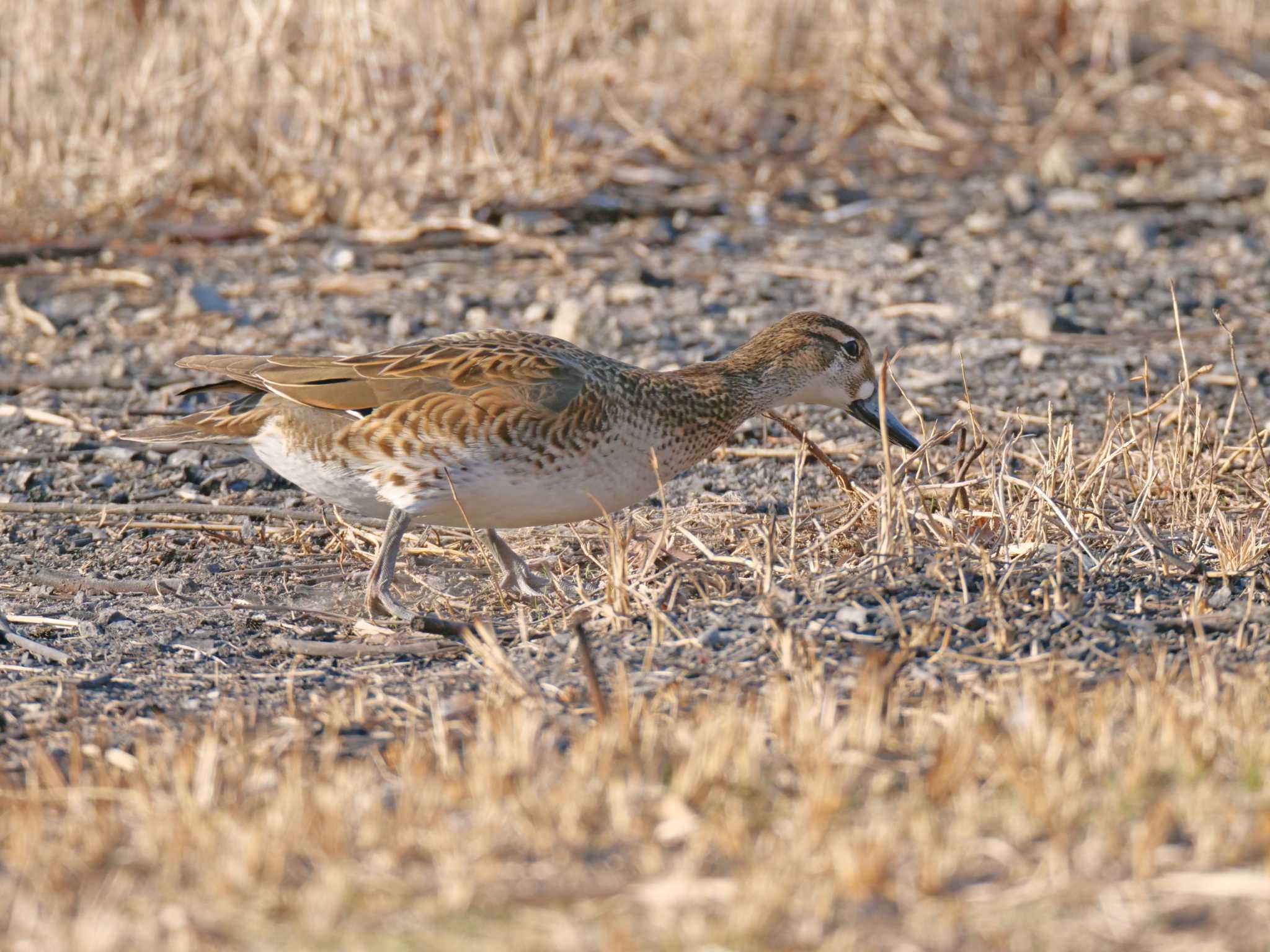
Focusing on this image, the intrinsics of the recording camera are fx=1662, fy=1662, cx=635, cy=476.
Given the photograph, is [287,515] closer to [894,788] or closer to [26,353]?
[26,353]

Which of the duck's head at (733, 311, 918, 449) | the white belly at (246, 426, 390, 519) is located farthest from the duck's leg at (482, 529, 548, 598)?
the duck's head at (733, 311, 918, 449)

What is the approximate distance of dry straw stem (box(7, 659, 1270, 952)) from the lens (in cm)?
304

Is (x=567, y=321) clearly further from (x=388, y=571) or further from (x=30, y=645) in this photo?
(x=30, y=645)

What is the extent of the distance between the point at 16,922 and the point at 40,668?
2066mm

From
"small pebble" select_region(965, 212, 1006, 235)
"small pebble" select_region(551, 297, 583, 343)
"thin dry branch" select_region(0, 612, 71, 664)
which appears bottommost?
"thin dry branch" select_region(0, 612, 71, 664)

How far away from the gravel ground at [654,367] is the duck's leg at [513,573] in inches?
3.4

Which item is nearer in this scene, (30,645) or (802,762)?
(802,762)

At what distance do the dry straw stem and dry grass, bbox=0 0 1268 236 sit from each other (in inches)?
245

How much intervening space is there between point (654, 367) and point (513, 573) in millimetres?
2515

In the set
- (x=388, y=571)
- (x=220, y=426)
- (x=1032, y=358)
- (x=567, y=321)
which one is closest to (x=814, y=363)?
(x=388, y=571)

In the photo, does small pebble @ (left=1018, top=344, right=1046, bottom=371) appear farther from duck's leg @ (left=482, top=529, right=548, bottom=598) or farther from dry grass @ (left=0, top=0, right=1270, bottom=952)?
duck's leg @ (left=482, top=529, right=548, bottom=598)

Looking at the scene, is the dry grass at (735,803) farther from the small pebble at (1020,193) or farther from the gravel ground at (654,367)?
Result: the small pebble at (1020,193)

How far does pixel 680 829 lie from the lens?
133 inches

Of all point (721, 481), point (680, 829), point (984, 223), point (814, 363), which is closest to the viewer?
point (680, 829)
